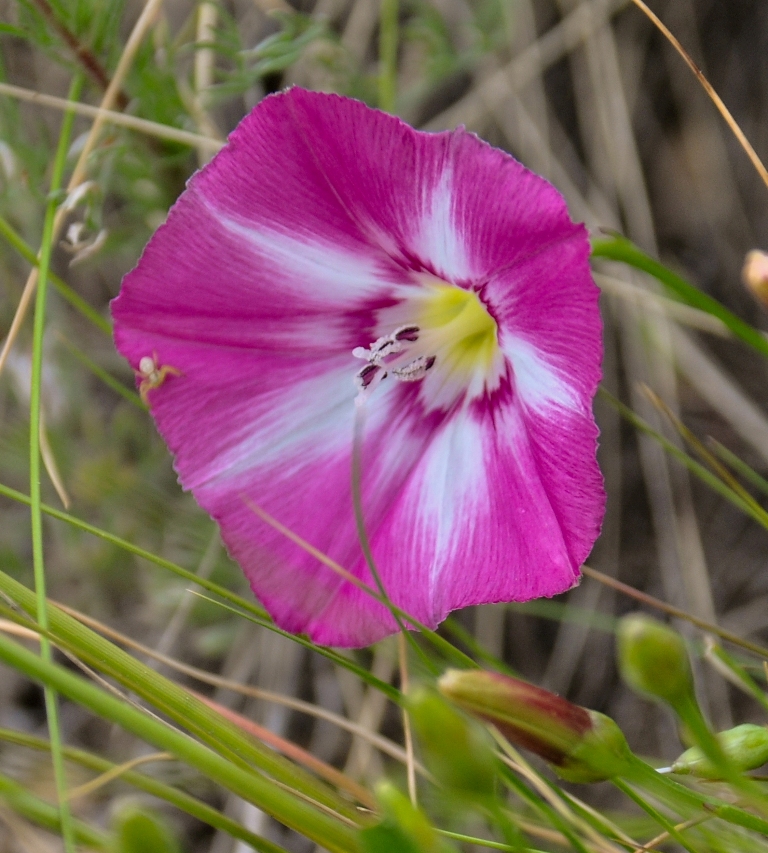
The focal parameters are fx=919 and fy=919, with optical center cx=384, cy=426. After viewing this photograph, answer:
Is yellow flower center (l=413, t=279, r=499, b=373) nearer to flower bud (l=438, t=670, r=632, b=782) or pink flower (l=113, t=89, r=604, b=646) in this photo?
pink flower (l=113, t=89, r=604, b=646)

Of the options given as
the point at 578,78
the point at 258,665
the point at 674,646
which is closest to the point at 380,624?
the point at 674,646

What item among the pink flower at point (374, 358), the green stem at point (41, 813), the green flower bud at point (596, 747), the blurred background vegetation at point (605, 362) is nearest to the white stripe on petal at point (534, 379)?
the pink flower at point (374, 358)

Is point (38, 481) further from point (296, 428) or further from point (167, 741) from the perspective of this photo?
point (167, 741)

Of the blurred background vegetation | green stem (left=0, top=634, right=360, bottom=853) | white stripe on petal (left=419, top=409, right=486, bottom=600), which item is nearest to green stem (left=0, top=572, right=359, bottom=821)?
green stem (left=0, top=634, right=360, bottom=853)

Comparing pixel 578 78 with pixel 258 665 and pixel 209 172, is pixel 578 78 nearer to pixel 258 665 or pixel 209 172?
pixel 209 172

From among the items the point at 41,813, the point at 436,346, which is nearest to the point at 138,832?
the point at 41,813

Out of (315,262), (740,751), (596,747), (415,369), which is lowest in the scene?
(740,751)

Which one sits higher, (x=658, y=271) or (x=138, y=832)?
(x=658, y=271)
